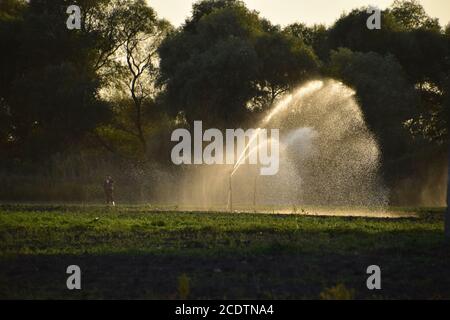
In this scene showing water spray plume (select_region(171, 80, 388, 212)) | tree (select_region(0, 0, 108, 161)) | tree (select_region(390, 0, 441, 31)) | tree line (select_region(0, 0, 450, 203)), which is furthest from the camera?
tree (select_region(390, 0, 441, 31))

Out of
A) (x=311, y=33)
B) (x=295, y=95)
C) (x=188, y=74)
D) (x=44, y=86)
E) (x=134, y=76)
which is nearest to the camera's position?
(x=188, y=74)

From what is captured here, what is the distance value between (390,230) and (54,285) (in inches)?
587

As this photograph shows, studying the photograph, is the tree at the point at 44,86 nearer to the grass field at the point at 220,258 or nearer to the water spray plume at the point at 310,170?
the water spray plume at the point at 310,170

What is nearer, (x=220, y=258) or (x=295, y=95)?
(x=220, y=258)

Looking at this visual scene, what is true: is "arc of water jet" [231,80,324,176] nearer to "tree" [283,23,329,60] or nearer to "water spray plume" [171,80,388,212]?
"water spray plume" [171,80,388,212]

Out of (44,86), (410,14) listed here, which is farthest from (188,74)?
(410,14)

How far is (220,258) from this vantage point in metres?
21.5

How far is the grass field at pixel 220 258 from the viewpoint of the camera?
17.1 m

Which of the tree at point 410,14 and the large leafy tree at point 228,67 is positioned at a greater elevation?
the tree at point 410,14

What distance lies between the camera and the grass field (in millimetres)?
17125

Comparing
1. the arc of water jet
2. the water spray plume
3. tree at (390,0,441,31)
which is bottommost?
the water spray plume

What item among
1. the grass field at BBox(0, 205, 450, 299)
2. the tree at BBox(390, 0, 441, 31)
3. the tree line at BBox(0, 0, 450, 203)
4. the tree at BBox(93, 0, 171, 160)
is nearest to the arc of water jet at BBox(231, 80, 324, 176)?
the tree line at BBox(0, 0, 450, 203)

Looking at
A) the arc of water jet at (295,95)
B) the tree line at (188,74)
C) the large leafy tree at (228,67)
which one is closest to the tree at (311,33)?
the tree line at (188,74)

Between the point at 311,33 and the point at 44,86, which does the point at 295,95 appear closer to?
the point at 44,86
